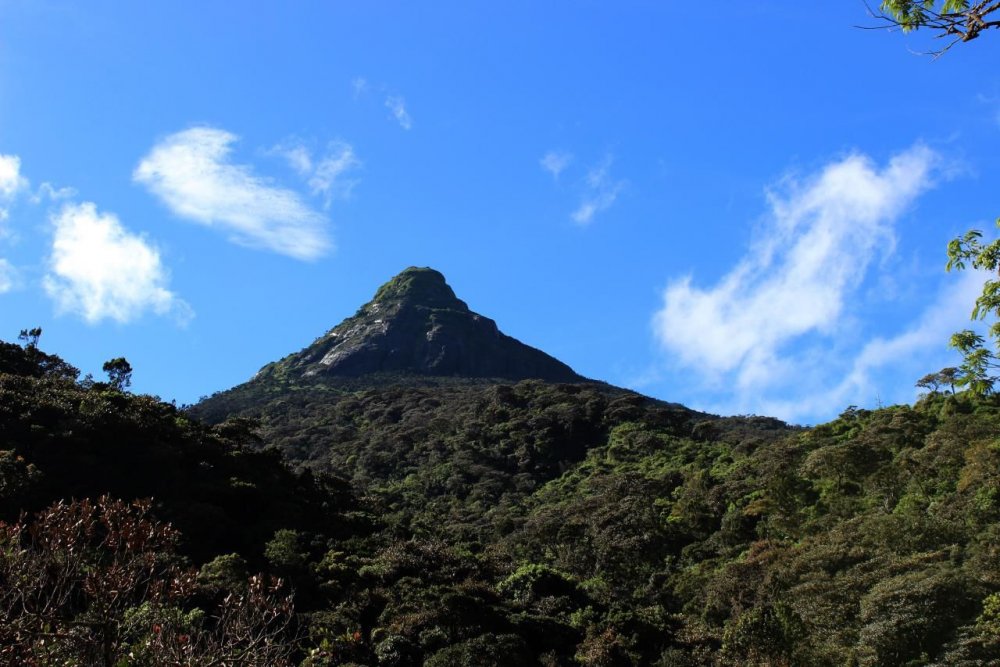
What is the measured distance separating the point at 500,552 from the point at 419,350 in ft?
269

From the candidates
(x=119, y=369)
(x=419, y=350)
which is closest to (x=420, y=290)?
(x=419, y=350)

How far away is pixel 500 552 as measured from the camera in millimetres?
31375

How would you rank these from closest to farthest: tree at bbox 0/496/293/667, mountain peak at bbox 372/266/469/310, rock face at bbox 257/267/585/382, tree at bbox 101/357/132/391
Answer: tree at bbox 0/496/293/667 < tree at bbox 101/357/132/391 < rock face at bbox 257/267/585/382 < mountain peak at bbox 372/266/469/310

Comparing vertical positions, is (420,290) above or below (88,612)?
above

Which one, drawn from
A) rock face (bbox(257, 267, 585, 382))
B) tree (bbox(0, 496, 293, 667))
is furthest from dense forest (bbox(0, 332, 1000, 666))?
rock face (bbox(257, 267, 585, 382))

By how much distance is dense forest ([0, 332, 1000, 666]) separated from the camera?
9398 millimetres

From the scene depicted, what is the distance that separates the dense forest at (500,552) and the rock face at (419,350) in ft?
200

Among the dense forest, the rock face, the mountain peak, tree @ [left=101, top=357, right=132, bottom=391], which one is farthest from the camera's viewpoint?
the mountain peak

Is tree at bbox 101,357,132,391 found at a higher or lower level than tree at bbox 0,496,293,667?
higher

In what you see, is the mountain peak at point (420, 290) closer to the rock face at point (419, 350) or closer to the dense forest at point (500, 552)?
the rock face at point (419, 350)

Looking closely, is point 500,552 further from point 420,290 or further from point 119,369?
point 420,290

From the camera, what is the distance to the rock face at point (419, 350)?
108562mm

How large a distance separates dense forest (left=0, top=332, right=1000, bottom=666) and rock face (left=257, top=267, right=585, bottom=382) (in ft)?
200

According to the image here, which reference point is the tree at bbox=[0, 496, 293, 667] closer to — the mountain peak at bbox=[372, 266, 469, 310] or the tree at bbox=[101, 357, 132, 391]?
the tree at bbox=[101, 357, 132, 391]
